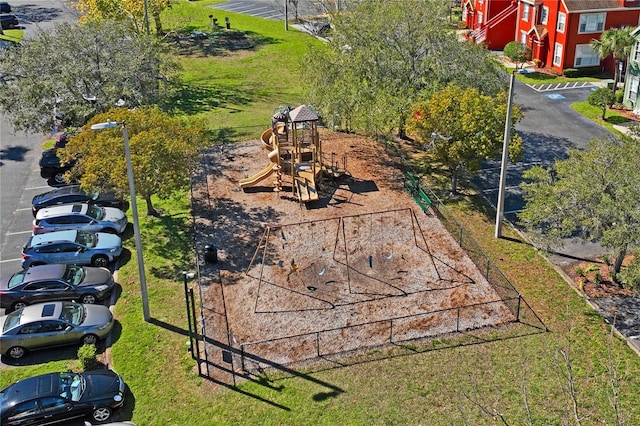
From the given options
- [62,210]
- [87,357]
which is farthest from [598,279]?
[62,210]

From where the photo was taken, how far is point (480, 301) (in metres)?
25.0

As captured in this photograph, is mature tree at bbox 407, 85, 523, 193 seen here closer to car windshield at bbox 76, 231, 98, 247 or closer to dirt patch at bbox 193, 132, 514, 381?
dirt patch at bbox 193, 132, 514, 381

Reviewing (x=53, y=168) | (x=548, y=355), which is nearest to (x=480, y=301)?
(x=548, y=355)

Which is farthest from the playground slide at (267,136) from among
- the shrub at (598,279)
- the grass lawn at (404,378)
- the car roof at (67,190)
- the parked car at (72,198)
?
the shrub at (598,279)

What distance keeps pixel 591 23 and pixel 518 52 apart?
590 cm

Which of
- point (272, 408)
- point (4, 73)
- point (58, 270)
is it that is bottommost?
point (272, 408)

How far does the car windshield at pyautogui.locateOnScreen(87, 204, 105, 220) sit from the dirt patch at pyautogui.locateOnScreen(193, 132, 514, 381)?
4459 mm

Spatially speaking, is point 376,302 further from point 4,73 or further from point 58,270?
point 4,73

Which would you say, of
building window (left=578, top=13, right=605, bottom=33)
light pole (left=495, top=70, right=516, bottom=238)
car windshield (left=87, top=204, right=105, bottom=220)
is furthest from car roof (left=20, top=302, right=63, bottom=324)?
building window (left=578, top=13, right=605, bottom=33)

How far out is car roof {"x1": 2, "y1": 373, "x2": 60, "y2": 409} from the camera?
62.7 feet

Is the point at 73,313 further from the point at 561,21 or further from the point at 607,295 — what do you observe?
the point at 561,21

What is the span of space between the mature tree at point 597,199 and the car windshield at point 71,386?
58.1 ft

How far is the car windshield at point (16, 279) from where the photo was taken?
24753mm

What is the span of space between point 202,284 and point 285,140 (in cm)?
1153
